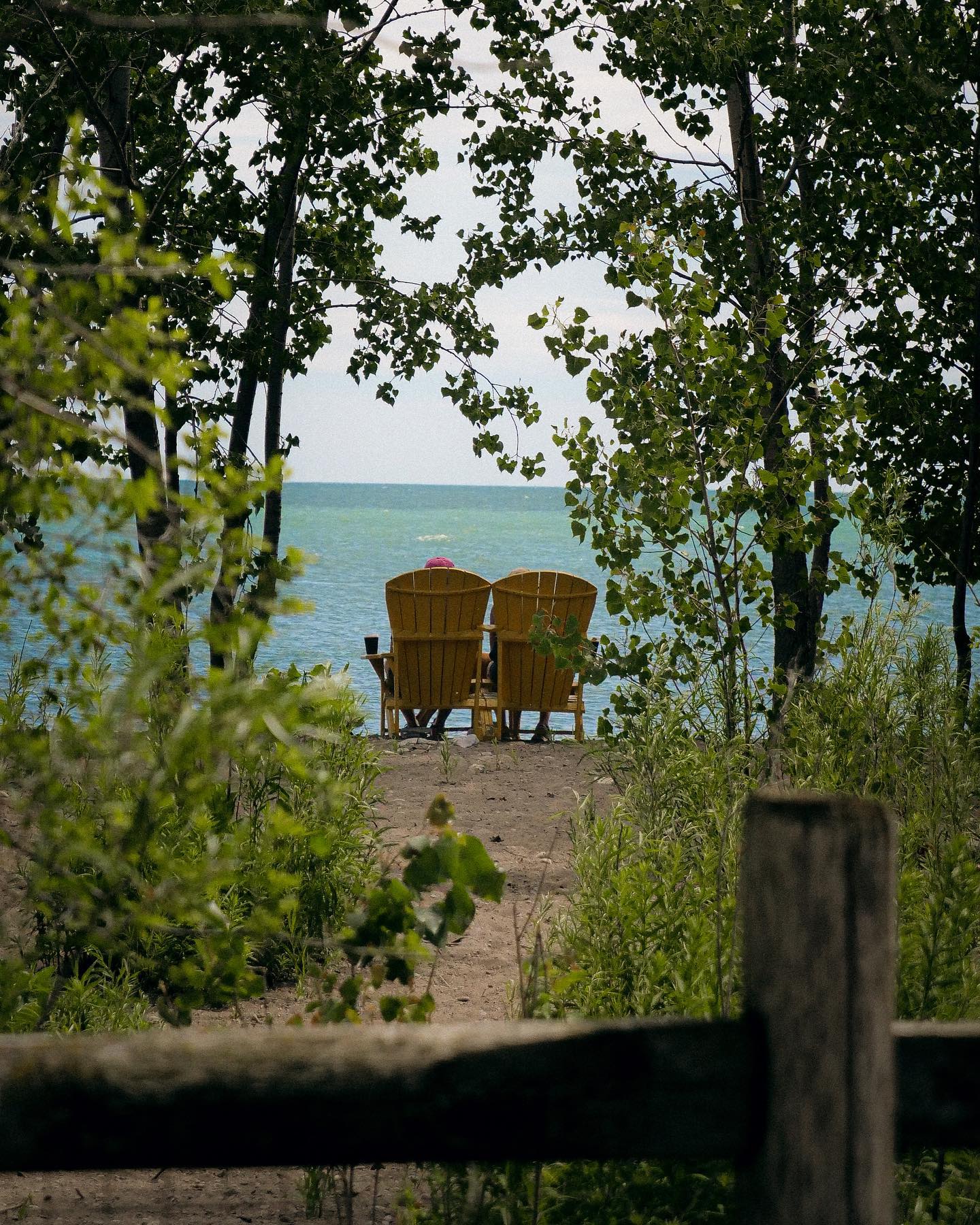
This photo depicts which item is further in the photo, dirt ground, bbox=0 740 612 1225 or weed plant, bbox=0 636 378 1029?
dirt ground, bbox=0 740 612 1225

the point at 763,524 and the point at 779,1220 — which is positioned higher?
the point at 763,524

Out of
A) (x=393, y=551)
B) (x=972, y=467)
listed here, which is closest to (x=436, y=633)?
(x=972, y=467)

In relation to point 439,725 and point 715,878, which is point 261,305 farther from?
point 439,725

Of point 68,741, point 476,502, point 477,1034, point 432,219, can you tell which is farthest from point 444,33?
point 476,502

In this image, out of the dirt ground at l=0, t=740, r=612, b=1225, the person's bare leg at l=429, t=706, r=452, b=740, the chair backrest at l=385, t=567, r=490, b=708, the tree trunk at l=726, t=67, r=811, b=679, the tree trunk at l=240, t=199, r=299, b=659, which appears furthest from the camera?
the person's bare leg at l=429, t=706, r=452, b=740

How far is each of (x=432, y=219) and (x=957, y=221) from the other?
283 centimetres

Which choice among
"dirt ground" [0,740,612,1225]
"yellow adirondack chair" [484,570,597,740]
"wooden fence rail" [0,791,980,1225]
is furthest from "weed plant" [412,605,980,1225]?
"yellow adirondack chair" [484,570,597,740]

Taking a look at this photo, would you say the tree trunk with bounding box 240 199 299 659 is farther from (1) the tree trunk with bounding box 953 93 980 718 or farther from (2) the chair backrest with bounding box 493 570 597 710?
(1) the tree trunk with bounding box 953 93 980 718

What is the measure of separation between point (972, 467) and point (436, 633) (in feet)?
13.0

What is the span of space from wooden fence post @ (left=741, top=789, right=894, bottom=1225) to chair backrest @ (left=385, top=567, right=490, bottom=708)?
22.9ft

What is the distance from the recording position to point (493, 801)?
599cm

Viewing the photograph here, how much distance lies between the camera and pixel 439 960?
3.77 metres

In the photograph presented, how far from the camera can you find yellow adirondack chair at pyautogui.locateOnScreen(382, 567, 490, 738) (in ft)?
27.0

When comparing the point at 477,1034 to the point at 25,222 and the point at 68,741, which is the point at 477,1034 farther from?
the point at 25,222
